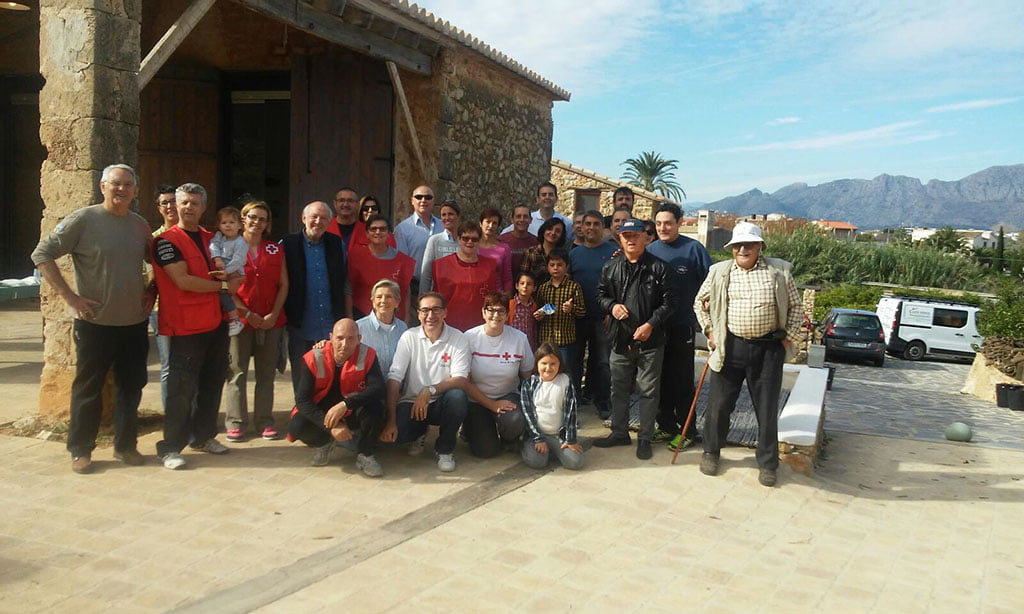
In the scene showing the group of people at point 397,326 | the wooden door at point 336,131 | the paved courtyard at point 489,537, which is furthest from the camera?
the wooden door at point 336,131

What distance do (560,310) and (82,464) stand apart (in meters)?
3.17

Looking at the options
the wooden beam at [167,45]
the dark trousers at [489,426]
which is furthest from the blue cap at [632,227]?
the wooden beam at [167,45]

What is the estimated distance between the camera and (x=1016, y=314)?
14.1 metres

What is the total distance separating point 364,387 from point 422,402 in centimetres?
37

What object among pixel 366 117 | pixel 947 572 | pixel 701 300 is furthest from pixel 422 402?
pixel 366 117

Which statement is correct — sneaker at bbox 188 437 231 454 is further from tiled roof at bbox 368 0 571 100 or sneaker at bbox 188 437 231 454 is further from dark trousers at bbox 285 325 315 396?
tiled roof at bbox 368 0 571 100

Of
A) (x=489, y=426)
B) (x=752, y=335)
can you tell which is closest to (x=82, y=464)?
(x=489, y=426)

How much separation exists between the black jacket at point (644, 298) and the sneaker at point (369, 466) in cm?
178

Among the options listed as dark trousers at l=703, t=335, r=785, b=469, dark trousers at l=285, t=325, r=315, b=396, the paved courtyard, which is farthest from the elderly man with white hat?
dark trousers at l=285, t=325, r=315, b=396

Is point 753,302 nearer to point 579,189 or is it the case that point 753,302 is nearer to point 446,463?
point 446,463

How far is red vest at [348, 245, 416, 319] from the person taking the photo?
5.41m

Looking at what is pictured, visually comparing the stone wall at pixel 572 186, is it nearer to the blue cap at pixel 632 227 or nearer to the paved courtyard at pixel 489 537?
the blue cap at pixel 632 227

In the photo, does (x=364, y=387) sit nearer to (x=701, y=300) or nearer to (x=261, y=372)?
(x=261, y=372)

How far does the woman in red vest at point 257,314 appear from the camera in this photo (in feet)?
16.5
